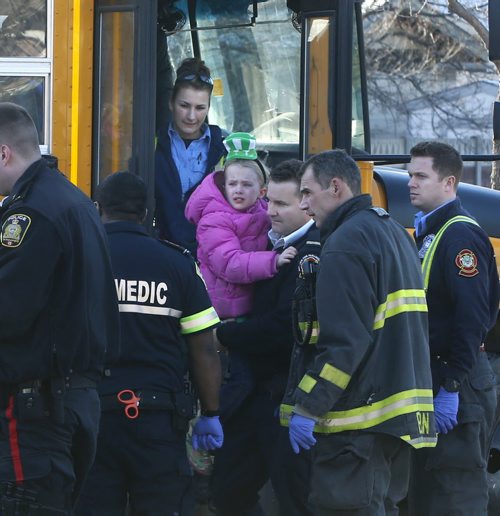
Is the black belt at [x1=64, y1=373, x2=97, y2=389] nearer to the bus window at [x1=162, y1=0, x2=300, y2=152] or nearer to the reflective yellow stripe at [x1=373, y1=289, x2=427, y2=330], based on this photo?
the reflective yellow stripe at [x1=373, y1=289, x2=427, y2=330]

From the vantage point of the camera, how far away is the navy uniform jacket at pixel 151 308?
184 inches

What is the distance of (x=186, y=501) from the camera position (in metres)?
4.77

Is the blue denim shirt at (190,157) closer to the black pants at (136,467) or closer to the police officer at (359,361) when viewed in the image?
the police officer at (359,361)

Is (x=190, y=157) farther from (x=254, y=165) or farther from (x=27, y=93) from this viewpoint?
(x=27, y=93)

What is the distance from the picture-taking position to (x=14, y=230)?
3.96 metres

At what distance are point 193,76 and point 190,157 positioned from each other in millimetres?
397

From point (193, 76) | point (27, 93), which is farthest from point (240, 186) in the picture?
point (27, 93)

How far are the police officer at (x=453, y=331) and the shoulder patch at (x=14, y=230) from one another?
2022 millimetres

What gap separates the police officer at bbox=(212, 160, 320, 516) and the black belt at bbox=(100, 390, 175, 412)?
0.61 metres

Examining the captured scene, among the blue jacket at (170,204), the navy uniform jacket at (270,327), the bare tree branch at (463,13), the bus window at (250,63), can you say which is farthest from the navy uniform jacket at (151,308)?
the bare tree branch at (463,13)

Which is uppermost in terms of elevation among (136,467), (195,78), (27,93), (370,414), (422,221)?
(195,78)

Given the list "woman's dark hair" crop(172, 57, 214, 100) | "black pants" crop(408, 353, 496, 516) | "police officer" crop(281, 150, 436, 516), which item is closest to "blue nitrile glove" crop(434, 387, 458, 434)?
"black pants" crop(408, 353, 496, 516)

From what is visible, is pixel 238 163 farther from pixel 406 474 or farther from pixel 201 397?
pixel 406 474

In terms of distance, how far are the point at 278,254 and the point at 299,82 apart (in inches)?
47.2
